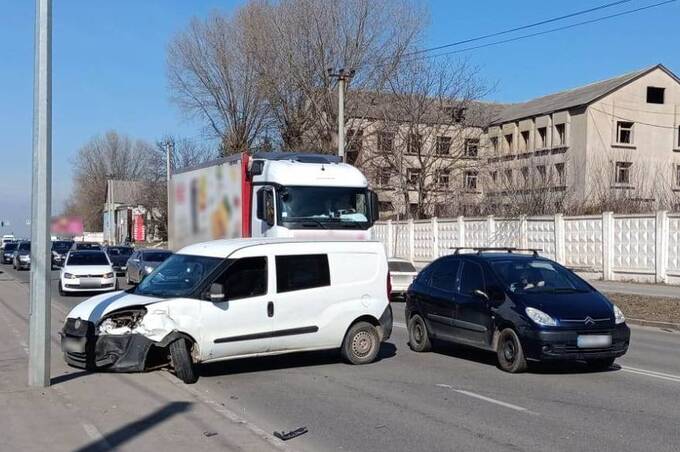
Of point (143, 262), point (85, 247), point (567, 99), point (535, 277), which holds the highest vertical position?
point (567, 99)

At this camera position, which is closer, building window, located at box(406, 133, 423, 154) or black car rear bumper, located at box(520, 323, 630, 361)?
black car rear bumper, located at box(520, 323, 630, 361)

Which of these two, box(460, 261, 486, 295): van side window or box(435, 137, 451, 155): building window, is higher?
box(435, 137, 451, 155): building window

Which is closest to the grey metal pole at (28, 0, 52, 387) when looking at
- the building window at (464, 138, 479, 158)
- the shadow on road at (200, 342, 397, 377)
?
the shadow on road at (200, 342, 397, 377)

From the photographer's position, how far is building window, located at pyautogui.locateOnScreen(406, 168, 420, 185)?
158 feet

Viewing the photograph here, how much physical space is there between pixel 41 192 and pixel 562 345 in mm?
6490

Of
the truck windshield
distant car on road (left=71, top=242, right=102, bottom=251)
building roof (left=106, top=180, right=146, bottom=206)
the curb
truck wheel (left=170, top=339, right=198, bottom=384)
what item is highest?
building roof (left=106, top=180, right=146, bottom=206)

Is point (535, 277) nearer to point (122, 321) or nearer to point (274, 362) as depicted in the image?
point (274, 362)

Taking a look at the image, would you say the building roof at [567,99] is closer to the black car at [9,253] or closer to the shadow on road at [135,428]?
the black car at [9,253]

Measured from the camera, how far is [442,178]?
4931 centimetres

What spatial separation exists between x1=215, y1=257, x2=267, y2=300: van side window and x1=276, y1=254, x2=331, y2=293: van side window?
23 centimetres

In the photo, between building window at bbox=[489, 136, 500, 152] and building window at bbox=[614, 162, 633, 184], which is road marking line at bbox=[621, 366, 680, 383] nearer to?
building window at bbox=[614, 162, 633, 184]

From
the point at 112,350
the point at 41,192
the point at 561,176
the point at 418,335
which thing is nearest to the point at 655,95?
the point at 561,176

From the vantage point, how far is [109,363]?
31.1 ft

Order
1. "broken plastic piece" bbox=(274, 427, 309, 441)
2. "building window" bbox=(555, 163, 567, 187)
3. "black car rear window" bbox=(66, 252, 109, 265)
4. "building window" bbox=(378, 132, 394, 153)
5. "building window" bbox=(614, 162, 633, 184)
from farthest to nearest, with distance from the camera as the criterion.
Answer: "building window" bbox=(614, 162, 633, 184)
"building window" bbox=(378, 132, 394, 153)
"building window" bbox=(555, 163, 567, 187)
"black car rear window" bbox=(66, 252, 109, 265)
"broken plastic piece" bbox=(274, 427, 309, 441)
